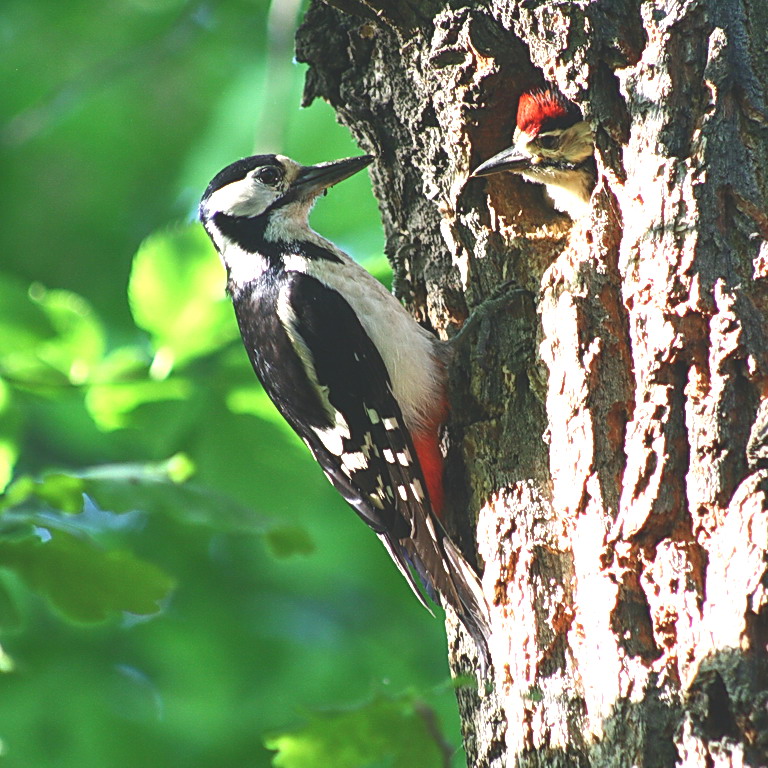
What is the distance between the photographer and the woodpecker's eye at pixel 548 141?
290 centimetres

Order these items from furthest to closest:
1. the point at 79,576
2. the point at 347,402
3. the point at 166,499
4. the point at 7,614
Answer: the point at 347,402
the point at 166,499
the point at 7,614
the point at 79,576

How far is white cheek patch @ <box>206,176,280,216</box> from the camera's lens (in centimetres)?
367

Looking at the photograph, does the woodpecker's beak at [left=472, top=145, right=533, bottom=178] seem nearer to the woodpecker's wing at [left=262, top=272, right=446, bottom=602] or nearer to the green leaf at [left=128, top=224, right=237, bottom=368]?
the woodpecker's wing at [left=262, top=272, right=446, bottom=602]

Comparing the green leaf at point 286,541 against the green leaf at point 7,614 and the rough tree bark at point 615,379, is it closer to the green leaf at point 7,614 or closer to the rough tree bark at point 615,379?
the rough tree bark at point 615,379

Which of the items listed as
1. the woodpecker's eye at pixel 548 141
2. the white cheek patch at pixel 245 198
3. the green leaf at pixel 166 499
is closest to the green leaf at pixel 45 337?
the green leaf at pixel 166 499

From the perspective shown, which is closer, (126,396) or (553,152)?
(126,396)

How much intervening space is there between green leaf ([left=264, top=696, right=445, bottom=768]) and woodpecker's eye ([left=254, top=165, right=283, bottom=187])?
242cm

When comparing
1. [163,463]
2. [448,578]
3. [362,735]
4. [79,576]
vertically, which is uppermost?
[163,463]

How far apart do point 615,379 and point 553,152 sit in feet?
3.45

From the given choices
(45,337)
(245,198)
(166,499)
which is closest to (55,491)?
(166,499)

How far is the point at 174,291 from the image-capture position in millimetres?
2805

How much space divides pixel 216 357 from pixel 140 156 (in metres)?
3.44

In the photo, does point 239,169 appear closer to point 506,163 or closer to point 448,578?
point 506,163

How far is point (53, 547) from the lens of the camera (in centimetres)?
209
